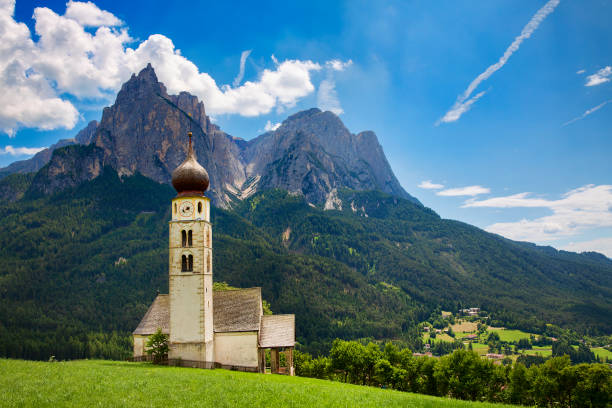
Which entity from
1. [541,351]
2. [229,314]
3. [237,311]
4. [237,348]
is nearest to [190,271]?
[229,314]

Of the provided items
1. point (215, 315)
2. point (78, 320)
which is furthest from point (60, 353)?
point (215, 315)

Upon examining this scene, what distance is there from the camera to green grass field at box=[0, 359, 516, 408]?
23812mm

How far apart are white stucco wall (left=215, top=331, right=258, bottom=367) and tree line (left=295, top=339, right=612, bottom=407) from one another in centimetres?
1733

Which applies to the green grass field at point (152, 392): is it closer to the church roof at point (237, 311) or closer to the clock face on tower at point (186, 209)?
the church roof at point (237, 311)

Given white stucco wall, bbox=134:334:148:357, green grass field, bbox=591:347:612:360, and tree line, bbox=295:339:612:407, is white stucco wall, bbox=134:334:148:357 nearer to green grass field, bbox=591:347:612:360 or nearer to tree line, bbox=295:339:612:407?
tree line, bbox=295:339:612:407

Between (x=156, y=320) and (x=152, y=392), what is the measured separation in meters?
27.9

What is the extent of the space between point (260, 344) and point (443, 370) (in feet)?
79.1

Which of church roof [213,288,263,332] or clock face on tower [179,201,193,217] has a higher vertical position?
clock face on tower [179,201,193,217]

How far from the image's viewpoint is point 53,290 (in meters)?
188

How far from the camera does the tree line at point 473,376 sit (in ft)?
149

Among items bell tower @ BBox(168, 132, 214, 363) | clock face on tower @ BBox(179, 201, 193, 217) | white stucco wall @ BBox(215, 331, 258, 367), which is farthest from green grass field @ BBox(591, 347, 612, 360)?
clock face on tower @ BBox(179, 201, 193, 217)

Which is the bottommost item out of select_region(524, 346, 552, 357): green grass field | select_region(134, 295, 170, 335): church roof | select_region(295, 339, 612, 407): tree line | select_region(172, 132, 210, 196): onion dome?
select_region(524, 346, 552, 357): green grass field

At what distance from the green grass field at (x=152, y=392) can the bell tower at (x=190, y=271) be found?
12125 mm

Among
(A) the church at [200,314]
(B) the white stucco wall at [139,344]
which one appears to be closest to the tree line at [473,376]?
(A) the church at [200,314]
